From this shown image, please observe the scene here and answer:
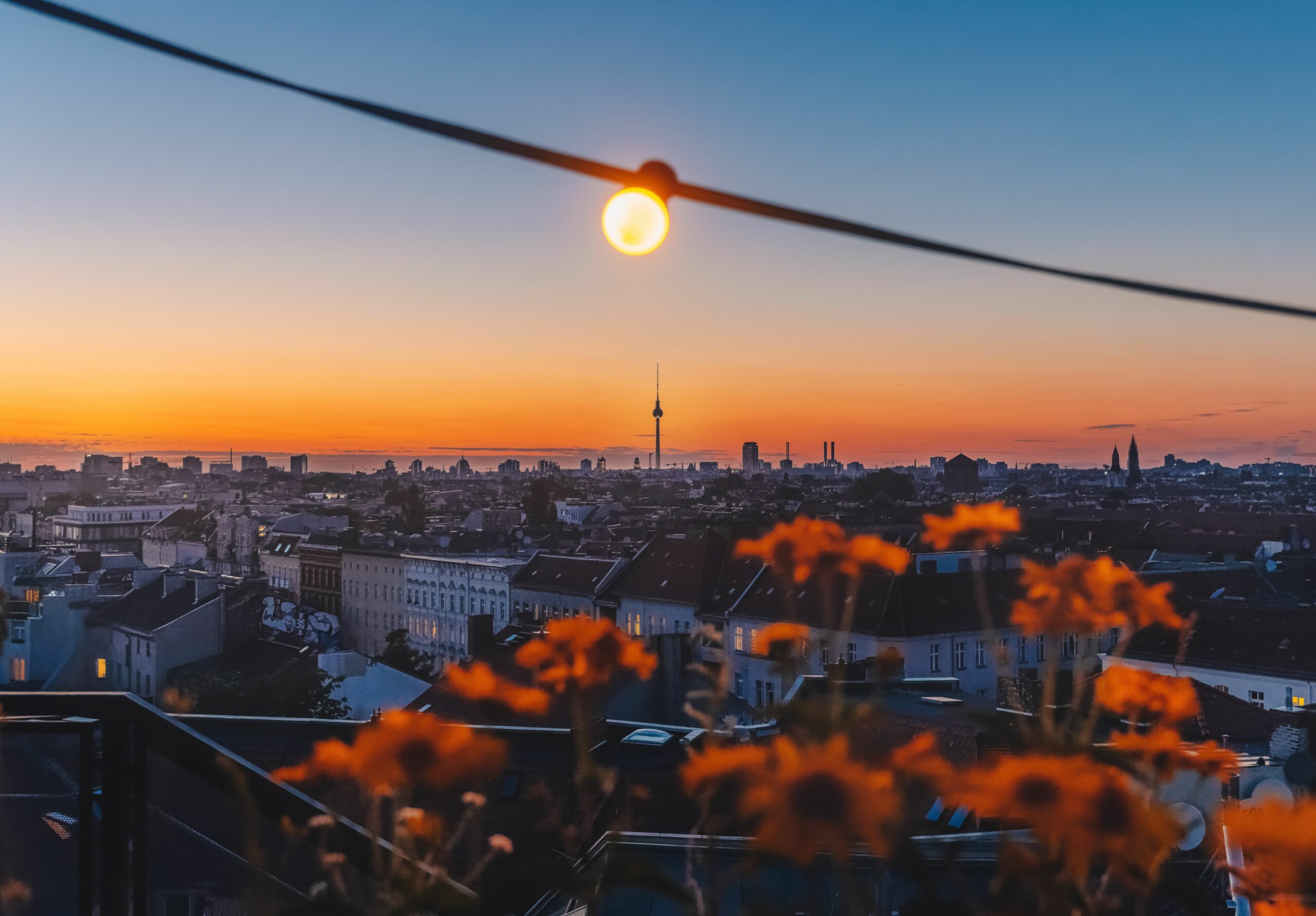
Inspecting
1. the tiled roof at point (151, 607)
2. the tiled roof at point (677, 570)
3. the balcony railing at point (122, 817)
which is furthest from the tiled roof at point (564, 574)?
the balcony railing at point (122, 817)

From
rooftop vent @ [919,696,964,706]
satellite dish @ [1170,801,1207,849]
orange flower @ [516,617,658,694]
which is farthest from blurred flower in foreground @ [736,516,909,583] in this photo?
rooftop vent @ [919,696,964,706]

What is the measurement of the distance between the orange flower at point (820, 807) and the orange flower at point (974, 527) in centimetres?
29

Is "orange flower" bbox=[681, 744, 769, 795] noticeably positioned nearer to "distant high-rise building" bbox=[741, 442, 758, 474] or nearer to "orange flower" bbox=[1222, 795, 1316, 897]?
"orange flower" bbox=[1222, 795, 1316, 897]

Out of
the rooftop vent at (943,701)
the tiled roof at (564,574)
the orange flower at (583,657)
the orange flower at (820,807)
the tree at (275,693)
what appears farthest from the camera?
the tiled roof at (564,574)

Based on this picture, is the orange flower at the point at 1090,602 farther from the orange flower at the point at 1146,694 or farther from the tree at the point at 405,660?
the tree at the point at 405,660

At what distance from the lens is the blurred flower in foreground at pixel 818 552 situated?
752 mm

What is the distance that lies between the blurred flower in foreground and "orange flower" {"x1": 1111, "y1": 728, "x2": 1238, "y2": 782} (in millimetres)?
184

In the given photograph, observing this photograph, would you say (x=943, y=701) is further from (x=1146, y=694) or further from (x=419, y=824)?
(x=419, y=824)

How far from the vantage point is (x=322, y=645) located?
2528 cm

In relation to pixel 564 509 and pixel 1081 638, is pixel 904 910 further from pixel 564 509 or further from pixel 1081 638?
pixel 564 509

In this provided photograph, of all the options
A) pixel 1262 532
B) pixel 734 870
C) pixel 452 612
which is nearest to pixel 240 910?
pixel 734 870

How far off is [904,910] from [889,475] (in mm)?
41622

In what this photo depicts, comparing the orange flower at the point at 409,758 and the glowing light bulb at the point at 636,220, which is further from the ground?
the glowing light bulb at the point at 636,220

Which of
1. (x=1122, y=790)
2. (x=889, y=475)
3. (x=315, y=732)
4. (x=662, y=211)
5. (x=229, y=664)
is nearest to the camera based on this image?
(x=1122, y=790)
